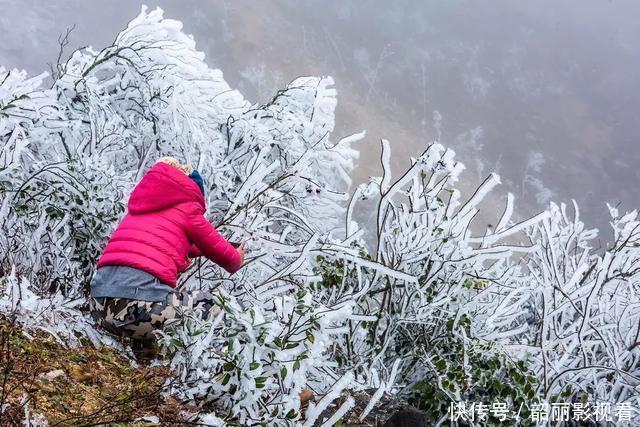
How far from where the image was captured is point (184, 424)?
99.0 inches

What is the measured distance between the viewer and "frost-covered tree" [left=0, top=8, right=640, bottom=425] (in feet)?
8.99

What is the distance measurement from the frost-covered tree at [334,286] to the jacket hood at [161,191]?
1.57 ft

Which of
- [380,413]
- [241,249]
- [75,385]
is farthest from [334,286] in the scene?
[75,385]

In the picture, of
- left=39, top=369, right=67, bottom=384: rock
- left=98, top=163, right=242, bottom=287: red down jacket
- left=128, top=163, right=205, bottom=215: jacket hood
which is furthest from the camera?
left=128, top=163, right=205, bottom=215: jacket hood

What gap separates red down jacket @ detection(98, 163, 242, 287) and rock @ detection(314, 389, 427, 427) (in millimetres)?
1085

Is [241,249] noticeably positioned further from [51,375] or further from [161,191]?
[51,375]

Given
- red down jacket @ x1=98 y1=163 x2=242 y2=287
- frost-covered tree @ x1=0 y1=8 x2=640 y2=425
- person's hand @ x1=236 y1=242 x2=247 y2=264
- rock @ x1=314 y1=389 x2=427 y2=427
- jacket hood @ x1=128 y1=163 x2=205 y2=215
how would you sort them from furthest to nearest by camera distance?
1. person's hand @ x1=236 y1=242 x2=247 y2=264
2. jacket hood @ x1=128 y1=163 x2=205 y2=215
3. red down jacket @ x1=98 y1=163 x2=242 y2=287
4. rock @ x1=314 y1=389 x2=427 y2=427
5. frost-covered tree @ x1=0 y1=8 x2=640 y2=425

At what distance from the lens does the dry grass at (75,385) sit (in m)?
2.33

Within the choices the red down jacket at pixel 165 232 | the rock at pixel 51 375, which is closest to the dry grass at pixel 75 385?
the rock at pixel 51 375

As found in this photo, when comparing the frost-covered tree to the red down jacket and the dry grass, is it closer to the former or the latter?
the dry grass

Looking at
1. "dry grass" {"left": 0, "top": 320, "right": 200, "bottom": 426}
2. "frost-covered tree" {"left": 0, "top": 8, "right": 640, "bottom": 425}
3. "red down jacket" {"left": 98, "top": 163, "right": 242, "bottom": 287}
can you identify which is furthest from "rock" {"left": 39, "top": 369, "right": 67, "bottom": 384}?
"red down jacket" {"left": 98, "top": 163, "right": 242, "bottom": 287}

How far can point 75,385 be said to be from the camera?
2658mm

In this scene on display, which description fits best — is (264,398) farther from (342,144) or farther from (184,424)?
(342,144)

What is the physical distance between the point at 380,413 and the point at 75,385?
1.68m
